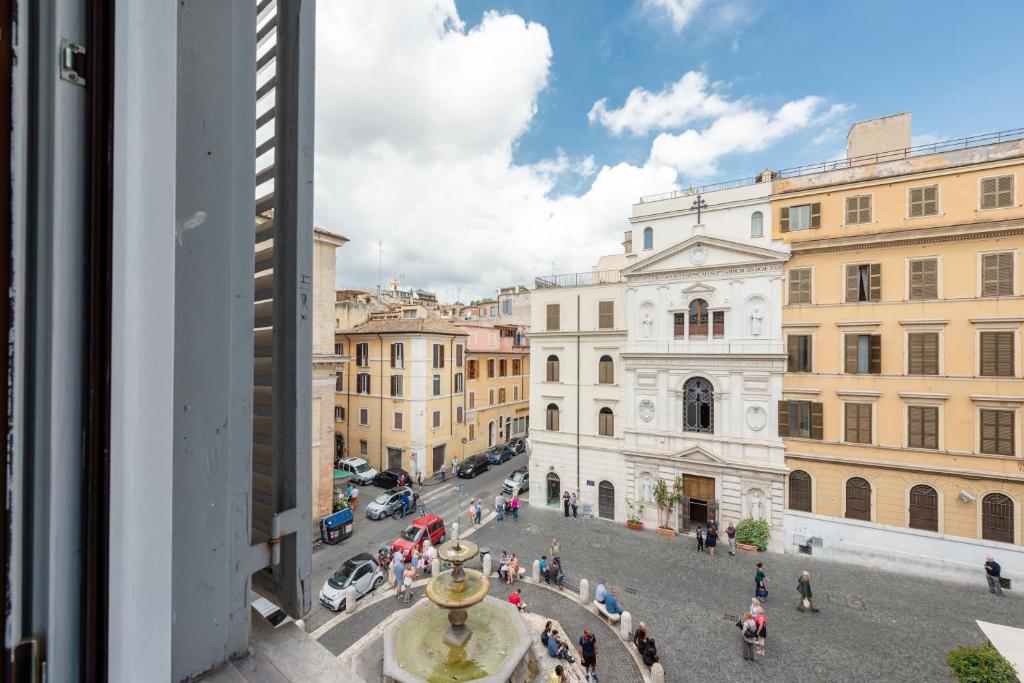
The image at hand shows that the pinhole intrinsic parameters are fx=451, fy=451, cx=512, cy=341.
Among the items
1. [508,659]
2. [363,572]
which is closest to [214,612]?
[508,659]

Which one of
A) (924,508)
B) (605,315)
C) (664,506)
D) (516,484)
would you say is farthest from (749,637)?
(516,484)

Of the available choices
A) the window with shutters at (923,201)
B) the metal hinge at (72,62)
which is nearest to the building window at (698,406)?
the window with shutters at (923,201)

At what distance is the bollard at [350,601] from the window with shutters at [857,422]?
56.0 feet

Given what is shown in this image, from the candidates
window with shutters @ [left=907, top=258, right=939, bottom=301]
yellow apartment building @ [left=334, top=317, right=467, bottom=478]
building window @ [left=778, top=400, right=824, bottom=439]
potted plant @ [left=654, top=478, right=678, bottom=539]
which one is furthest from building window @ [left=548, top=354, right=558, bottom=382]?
window with shutters @ [left=907, top=258, right=939, bottom=301]

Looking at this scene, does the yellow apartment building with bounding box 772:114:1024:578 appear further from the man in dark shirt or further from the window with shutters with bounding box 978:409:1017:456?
the man in dark shirt

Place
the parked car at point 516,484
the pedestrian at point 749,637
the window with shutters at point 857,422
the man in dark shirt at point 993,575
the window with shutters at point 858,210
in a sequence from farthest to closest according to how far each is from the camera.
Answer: the parked car at point 516,484, the window with shutters at point 858,210, the window with shutters at point 857,422, the man in dark shirt at point 993,575, the pedestrian at point 749,637

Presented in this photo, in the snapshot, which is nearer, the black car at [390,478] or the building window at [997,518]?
the building window at [997,518]

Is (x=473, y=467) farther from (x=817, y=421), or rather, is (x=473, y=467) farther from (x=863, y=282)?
(x=863, y=282)

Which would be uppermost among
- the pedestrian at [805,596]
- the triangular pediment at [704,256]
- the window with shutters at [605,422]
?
the triangular pediment at [704,256]

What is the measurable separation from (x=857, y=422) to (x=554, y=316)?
12.2m

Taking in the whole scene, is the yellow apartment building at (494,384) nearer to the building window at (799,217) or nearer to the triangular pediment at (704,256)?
the triangular pediment at (704,256)

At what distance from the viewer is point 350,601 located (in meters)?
12.3

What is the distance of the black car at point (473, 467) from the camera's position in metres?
25.3

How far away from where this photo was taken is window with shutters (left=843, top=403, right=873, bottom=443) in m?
15.8
